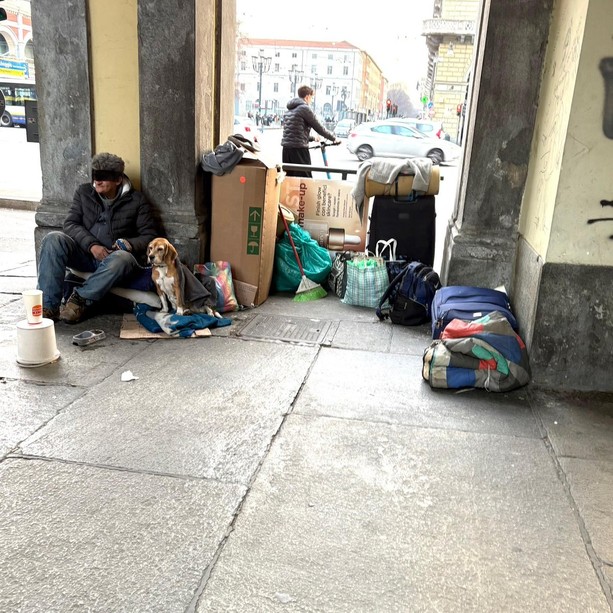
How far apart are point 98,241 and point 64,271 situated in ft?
1.16

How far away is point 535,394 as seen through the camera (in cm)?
391

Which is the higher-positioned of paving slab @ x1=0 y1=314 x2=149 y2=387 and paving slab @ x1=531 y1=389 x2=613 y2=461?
paving slab @ x1=531 y1=389 x2=613 y2=461

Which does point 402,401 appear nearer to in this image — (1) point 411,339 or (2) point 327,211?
(1) point 411,339

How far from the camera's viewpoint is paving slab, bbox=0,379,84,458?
122 inches

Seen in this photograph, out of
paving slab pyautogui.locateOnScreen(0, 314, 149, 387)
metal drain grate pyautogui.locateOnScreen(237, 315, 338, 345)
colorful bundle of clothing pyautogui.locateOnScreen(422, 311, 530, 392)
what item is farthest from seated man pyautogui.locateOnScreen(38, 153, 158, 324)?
colorful bundle of clothing pyautogui.locateOnScreen(422, 311, 530, 392)

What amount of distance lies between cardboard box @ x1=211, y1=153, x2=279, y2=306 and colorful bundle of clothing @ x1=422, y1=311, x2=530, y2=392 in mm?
→ 2073

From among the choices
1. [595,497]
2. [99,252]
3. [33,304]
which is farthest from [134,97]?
[595,497]

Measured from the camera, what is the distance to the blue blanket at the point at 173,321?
15.3 ft

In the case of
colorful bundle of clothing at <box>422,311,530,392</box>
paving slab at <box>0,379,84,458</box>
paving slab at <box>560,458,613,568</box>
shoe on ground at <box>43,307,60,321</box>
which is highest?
colorful bundle of clothing at <box>422,311,530,392</box>

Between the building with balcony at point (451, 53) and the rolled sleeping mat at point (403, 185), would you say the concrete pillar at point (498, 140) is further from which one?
the building with balcony at point (451, 53)

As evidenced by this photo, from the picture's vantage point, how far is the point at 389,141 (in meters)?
23.1

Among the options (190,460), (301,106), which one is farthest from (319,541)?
(301,106)

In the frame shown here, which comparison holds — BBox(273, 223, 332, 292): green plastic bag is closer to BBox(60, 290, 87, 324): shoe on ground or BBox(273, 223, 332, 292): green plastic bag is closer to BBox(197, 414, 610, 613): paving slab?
BBox(60, 290, 87, 324): shoe on ground

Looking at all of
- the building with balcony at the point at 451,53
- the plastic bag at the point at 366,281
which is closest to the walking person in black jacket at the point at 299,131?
the plastic bag at the point at 366,281
